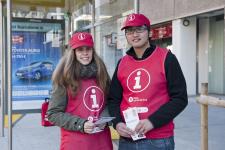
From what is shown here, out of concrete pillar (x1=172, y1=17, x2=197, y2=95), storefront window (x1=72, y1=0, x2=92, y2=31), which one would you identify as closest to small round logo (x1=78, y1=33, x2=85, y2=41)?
storefront window (x1=72, y1=0, x2=92, y2=31)

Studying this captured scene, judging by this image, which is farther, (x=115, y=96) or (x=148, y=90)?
(x=115, y=96)

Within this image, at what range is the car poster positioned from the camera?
654cm

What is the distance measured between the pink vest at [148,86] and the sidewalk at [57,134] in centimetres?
330

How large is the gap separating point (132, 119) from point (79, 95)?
50 cm

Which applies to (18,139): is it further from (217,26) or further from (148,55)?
(217,26)

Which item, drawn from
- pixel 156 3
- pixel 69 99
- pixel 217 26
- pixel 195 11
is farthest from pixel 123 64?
pixel 156 3

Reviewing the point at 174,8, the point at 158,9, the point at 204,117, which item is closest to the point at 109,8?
the point at 204,117

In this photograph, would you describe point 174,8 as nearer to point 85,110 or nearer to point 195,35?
point 195,35

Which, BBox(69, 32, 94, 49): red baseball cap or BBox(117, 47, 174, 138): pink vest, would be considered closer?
BBox(117, 47, 174, 138): pink vest

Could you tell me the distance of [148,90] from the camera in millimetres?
2598

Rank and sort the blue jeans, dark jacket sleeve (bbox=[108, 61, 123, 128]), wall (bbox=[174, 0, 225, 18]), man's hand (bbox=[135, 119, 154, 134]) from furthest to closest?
wall (bbox=[174, 0, 225, 18]) < dark jacket sleeve (bbox=[108, 61, 123, 128]) < the blue jeans < man's hand (bbox=[135, 119, 154, 134])

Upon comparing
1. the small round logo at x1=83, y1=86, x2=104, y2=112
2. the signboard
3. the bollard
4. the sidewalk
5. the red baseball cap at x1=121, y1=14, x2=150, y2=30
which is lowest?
the sidewalk

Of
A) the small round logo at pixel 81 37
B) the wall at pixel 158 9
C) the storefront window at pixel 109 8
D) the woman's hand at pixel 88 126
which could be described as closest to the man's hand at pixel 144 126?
the woman's hand at pixel 88 126

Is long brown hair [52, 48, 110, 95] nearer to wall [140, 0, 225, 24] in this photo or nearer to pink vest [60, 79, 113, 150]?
pink vest [60, 79, 113, 150]
